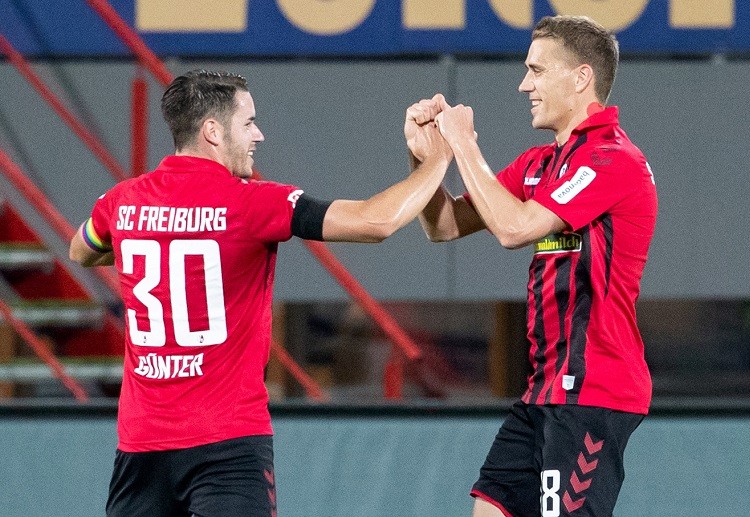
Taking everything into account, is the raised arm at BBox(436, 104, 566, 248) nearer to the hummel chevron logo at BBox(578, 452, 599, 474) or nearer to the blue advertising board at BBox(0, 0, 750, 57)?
the hummel chevron logo at BBox(578, 452, 599, 474)

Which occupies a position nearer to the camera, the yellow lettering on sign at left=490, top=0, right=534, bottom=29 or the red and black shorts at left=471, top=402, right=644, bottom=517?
the red and black shorts at left=471, top=402, right=644, bottom=517

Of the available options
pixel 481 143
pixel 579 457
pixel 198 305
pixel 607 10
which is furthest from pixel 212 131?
pixel 607 10

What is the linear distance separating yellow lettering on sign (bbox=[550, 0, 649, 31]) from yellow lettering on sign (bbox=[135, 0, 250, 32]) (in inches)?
67.2

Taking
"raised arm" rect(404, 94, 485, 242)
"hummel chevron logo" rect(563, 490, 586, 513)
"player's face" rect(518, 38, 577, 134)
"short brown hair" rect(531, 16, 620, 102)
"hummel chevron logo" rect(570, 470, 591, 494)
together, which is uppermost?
"short brown hair" rect(531, 16, 620, 102)

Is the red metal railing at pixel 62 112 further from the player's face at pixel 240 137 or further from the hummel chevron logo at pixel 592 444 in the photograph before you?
the hummel chevron logo at pixel 592 444

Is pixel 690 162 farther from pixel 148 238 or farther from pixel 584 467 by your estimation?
A: pixel 148 238

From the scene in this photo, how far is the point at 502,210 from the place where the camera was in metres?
3.69

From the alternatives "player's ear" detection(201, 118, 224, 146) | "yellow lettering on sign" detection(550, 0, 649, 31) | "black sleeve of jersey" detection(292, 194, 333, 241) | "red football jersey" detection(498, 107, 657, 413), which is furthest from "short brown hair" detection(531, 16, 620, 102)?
"yellow lettering on sign" detection(550, 0, 649, 31)

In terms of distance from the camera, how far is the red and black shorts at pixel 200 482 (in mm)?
3436

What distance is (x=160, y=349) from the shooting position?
11.5 ft

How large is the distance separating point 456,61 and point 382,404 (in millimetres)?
2423

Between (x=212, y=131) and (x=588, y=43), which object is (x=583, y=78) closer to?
(x=588, y=43)

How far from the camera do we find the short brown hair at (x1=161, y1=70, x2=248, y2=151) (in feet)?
11.9

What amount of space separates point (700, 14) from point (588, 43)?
3.51m
